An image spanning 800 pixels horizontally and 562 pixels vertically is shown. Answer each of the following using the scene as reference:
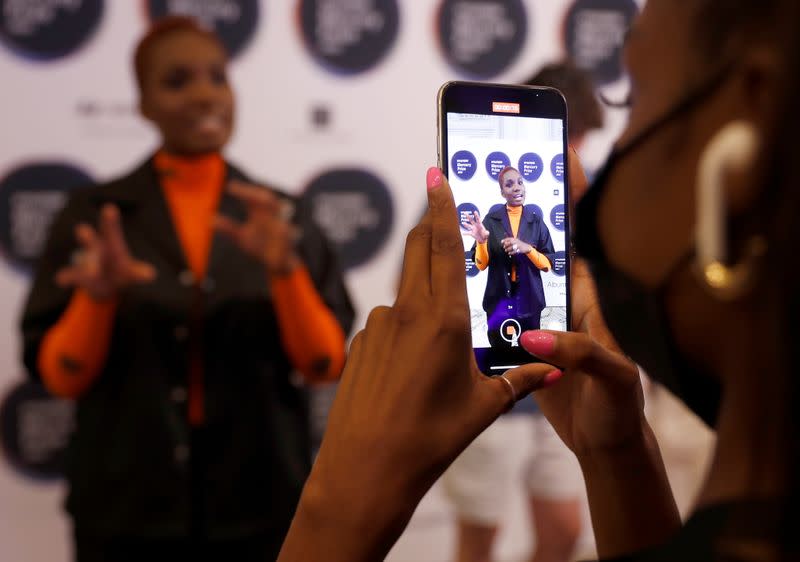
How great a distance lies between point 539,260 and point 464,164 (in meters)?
0.10

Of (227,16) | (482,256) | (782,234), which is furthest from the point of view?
(227,16)

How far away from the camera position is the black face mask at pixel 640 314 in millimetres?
480

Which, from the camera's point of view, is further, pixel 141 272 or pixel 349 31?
pixel 349 31

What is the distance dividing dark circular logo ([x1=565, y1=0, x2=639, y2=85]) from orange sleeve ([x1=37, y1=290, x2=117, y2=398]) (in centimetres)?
133

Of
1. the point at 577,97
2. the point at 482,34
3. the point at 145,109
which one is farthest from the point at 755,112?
the point at 482,34

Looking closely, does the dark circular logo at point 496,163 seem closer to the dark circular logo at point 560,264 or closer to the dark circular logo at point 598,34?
the dark circular logo at point 560,264

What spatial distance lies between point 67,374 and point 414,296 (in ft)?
3.86

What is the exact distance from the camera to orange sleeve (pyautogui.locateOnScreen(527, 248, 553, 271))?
750 mm

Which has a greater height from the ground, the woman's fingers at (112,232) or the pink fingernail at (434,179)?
the pink fingernail at (434,179)

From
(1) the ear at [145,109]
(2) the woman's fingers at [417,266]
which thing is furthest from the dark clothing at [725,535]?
(1) the ear at [145,109]

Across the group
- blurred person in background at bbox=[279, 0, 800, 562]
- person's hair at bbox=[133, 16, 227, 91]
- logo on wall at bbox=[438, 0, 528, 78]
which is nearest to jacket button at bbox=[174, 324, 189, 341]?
person's hair at bbox=[133, 16, 227, 91]

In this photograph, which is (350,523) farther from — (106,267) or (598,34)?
(598,34)

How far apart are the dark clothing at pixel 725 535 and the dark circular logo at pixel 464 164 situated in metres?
0.38

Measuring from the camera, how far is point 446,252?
569mm
